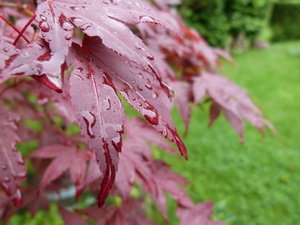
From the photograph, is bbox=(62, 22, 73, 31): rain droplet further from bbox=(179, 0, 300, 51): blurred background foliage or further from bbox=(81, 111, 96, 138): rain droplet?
bbox=(179, 0, 300, 51): blurred background foliage

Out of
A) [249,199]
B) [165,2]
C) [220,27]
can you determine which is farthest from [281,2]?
[165,2]

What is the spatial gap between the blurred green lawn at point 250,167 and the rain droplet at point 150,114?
5.71 feet

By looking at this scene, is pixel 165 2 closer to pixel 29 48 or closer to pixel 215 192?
pixel 29 48

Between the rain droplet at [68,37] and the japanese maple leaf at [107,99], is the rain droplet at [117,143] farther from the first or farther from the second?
the rain droplet at [68,37]

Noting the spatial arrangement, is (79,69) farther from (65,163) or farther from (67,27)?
(65,163)

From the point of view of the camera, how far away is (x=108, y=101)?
0.43 meters

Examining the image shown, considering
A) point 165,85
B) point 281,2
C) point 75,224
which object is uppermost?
point 165,85

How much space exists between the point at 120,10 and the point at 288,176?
289 centimetres

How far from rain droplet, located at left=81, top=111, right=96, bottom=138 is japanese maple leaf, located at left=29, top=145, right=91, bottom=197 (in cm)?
49

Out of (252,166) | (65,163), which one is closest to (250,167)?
(252,166)

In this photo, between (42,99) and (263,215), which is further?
(263,215)

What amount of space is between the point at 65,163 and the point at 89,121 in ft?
1.73

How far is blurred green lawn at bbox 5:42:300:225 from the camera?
8.68 ft

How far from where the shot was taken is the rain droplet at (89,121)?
0.40 meters
